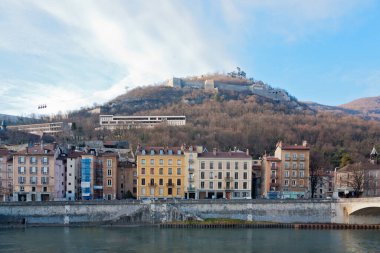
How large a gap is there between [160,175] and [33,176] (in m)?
19.2

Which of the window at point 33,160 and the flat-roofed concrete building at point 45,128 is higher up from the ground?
the flat-roofed concrete building at point 45,128

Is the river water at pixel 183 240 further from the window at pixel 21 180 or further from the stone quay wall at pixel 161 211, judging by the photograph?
the window at pixel 21 180

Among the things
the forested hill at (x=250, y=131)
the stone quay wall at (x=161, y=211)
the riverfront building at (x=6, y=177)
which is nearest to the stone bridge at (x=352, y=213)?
the stone quay wall at (x=161, y=211)

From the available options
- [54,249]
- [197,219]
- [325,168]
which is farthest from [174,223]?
[325,168]

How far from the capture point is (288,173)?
78.1 meters

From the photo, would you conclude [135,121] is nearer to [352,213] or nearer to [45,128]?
[45,128]

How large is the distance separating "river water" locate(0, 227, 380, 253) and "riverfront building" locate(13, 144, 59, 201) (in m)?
13.3

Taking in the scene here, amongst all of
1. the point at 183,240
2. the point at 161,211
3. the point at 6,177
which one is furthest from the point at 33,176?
the point at 183,240

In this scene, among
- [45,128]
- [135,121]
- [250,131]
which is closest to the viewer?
[250,131]

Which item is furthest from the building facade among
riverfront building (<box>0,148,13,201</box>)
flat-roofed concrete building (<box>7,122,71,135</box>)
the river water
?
flat-roofed concrete building (<box>7,122,71,135</box>)

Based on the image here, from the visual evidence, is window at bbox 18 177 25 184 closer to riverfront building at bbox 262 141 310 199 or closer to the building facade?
the building facade

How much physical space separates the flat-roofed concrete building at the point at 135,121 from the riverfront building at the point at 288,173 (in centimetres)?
8540

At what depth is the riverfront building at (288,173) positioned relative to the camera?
78.1m

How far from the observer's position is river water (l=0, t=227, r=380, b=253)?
46406 millimetres
